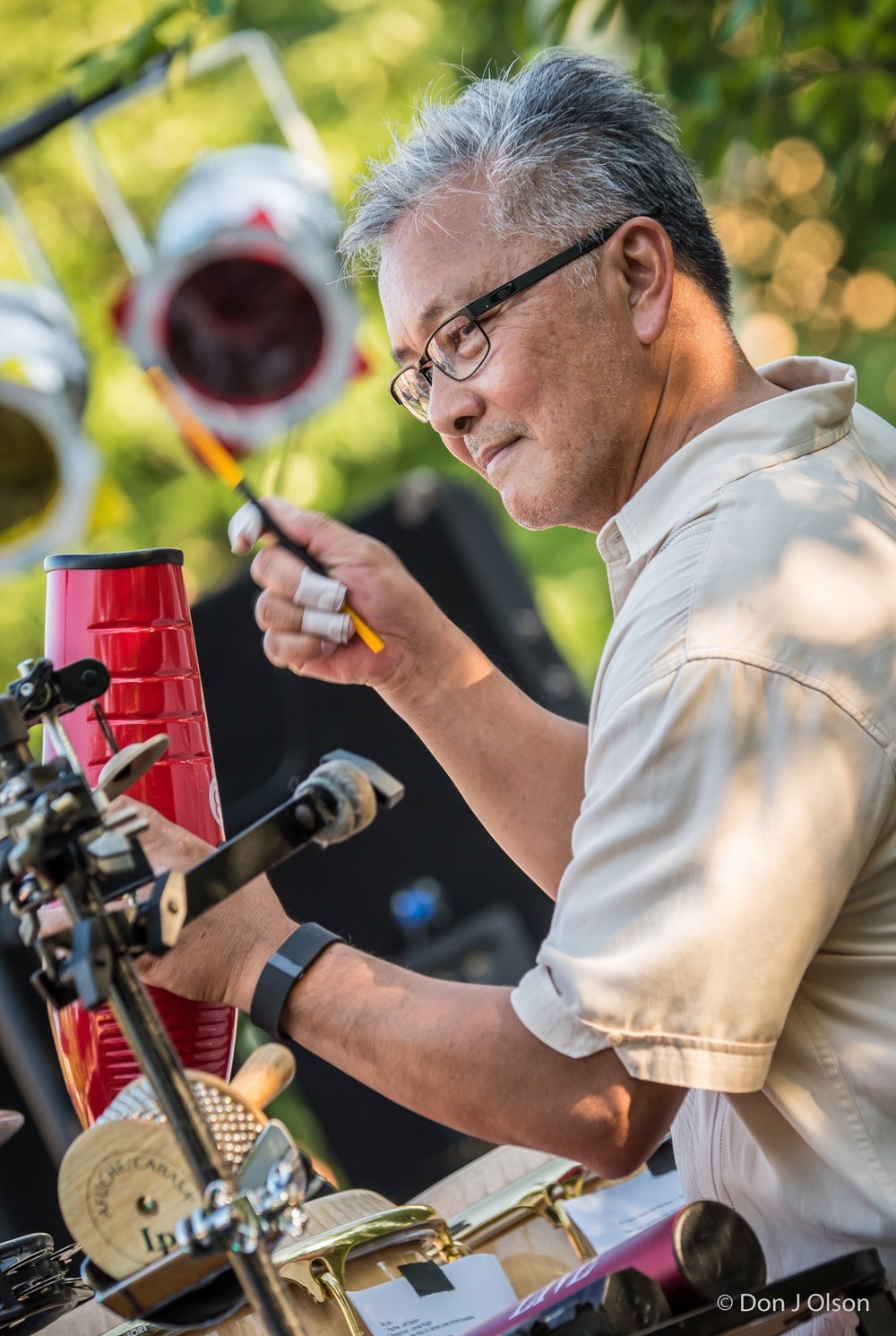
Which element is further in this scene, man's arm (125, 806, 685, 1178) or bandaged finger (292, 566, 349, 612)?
bandaged finger (292, 566, 349, 612)

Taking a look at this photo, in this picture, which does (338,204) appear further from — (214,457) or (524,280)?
(214,457)

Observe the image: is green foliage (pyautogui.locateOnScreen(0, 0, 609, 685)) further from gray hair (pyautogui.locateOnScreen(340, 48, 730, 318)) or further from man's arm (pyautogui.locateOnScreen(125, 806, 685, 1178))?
man's arm (pyautogui.locateOnScreen(125, 806, 685, 1178))

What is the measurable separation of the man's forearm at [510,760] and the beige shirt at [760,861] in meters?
0.41

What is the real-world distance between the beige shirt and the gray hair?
47 centimetres

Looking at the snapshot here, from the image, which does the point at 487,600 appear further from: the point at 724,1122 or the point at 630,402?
the point at 724,1122

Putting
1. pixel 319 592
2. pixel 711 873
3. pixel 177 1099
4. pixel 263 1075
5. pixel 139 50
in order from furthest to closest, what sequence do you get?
pixel 139 50 → pixel 319 592 → pixel 711 873 → pixel 263 1075 → pixel 177 1099

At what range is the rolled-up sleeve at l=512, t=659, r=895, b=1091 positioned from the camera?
1134 mm

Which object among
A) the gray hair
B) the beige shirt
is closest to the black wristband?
the beige shirt

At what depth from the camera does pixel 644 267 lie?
1.66 m

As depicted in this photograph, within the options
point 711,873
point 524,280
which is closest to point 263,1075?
point 711,873

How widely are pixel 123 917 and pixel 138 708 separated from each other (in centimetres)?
46

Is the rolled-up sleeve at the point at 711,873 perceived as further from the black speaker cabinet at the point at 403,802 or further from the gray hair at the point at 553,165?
the black speaker cabinet at the point at 403,802

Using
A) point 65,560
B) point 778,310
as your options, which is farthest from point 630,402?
point 778,310

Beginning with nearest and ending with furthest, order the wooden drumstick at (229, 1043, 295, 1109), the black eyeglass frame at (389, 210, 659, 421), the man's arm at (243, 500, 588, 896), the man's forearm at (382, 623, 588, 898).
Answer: the wooden drumstick at (229, 1043, 295, 1109)
the man's arm at (243, 500, 588, 896)
the black eyeglass frame at (389, 210, 659, 421)
the man's forearm at (382, 623, 588, 898)
